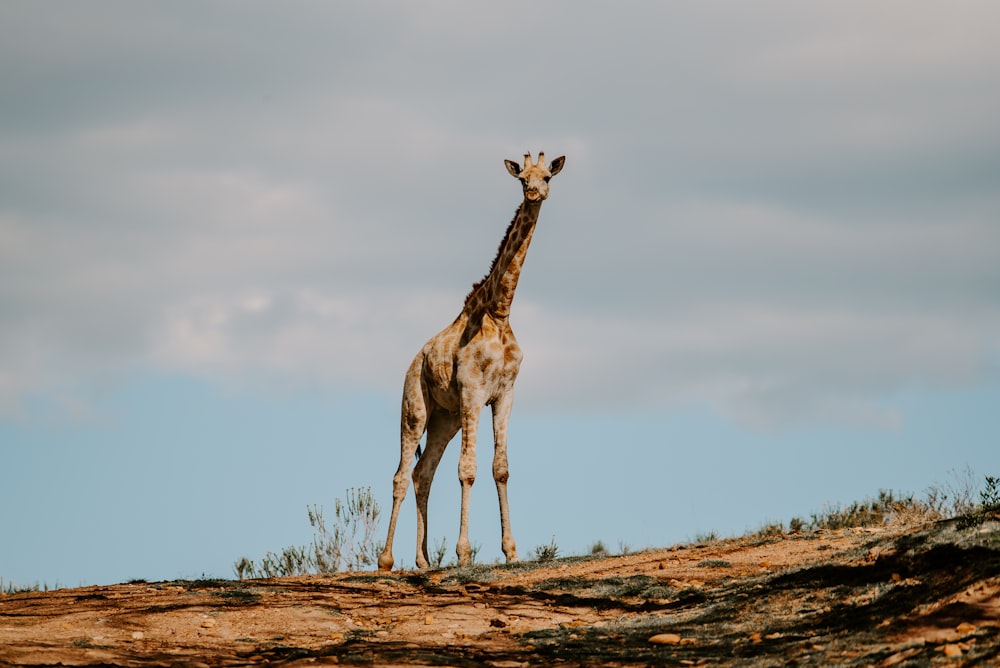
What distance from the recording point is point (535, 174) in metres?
15.6

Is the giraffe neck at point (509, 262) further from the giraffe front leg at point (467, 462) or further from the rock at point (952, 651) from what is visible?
the rock at point (952, 651)

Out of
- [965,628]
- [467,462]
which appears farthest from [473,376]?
[965,628]

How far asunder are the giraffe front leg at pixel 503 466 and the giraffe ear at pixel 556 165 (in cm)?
295

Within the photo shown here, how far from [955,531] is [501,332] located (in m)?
6.49

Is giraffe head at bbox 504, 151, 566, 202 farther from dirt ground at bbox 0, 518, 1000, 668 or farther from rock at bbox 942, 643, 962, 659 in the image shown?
rock at bbox 942, 643, 962, 659

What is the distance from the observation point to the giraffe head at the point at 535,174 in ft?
50.8

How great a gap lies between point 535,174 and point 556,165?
35cm

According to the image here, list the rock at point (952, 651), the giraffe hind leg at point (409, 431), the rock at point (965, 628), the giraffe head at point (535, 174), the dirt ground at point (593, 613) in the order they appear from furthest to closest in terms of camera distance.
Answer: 1. the giraffe hind leg at point (409, 431)
2. the giraffe head at point (535, 174)
3. the dirt ground at point (593, 613)
4. the rock at point (965, 628)
5. the rock at point (952, 651)

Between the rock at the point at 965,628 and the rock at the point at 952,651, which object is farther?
the rock at the point at 965,628

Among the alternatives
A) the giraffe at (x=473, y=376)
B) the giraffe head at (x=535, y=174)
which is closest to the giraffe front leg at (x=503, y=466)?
the giraffe at (x=473, y=376)

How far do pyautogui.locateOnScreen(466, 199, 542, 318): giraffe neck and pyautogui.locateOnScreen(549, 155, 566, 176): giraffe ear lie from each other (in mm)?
444

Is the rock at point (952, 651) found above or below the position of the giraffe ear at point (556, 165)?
below

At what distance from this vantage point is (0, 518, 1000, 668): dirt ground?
949 cm

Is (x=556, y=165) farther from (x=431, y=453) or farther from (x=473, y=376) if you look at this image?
(x=431, y=453)
